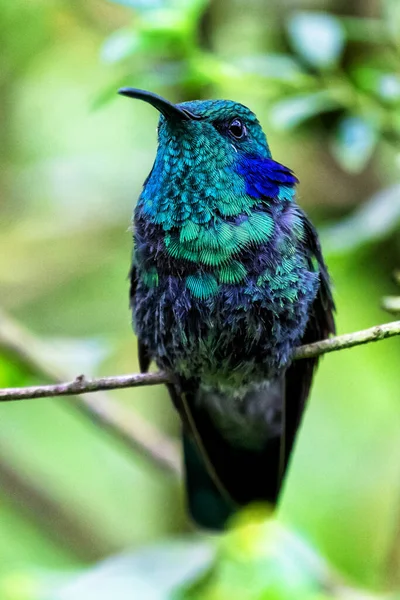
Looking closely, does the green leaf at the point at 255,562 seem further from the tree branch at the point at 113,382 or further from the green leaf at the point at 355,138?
the green leaf at the point at 355,138

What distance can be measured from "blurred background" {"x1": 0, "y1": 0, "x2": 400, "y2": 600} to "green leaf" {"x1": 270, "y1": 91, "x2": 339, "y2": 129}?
0.03 feet

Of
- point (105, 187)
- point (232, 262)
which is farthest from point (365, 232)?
point (105, 187)

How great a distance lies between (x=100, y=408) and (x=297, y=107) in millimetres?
1537

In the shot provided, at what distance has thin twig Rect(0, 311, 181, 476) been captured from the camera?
11.2 ft

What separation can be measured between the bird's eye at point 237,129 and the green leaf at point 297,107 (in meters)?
0.44

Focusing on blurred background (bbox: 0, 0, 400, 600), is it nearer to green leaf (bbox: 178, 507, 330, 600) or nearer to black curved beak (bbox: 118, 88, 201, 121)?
green leaf (bbox: 178, 507, 330, 600)

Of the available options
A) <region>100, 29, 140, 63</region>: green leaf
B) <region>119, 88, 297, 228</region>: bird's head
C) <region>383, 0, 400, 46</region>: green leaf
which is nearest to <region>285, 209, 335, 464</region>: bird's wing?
<region>119, 88, 297, 228</region>: bird's head

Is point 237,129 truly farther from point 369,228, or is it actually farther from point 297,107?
point 369,228

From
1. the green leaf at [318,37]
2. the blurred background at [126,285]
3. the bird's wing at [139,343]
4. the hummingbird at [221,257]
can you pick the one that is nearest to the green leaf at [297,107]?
the blurred background at [126,285]

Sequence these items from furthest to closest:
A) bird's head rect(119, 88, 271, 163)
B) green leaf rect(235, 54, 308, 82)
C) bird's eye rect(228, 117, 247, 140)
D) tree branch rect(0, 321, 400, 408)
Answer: green leaf rect(235, 54, 308, 82) < bird's eye rect(228, 117, 247, 140) < bird's head rect(119, 88, 271, 163) < tree branch rect(0, 321, 400, 408)

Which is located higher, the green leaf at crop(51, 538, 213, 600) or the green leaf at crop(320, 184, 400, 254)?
the green leaf at crop(320, 184, 400, 254)

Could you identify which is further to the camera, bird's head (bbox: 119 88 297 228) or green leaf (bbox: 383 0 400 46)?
green leaf (bbox: 383 0 400 46)

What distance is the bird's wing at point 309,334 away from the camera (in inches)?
103

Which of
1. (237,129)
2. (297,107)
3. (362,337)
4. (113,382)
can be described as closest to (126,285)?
(297,107)
